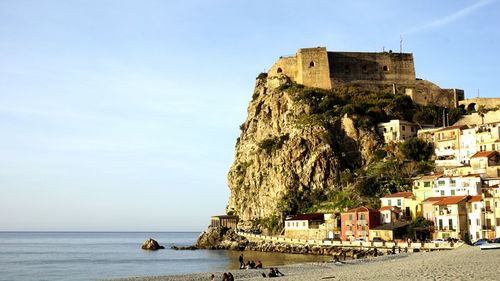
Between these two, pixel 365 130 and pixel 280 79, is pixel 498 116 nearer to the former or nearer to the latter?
pixel 365 130

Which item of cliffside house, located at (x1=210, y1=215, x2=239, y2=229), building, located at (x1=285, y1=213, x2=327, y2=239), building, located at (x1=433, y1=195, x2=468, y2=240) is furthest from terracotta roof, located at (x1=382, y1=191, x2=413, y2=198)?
cliffside house, located at (x1=210, y1=215, x2=239, y2=229)

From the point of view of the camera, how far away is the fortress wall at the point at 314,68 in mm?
99938

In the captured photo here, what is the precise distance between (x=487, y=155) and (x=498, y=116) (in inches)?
493

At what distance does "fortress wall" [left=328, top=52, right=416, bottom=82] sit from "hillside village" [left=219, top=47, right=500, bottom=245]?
0.55 ft

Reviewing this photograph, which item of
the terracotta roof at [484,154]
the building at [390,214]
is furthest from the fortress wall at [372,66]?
the building at [390,214]

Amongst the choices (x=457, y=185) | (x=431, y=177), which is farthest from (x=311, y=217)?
(x=457, y=185)

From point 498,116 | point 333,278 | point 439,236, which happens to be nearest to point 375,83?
point 498,116

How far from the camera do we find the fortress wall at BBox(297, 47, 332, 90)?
99.9 m

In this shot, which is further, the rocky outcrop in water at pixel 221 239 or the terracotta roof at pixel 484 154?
the rocky outcrop in water at pixel 221 239

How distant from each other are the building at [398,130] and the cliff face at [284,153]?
69.2 inches

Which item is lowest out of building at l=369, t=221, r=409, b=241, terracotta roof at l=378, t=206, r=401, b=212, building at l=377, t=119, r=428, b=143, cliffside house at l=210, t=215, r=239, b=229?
building at l=369, t=221, r=409, b=241

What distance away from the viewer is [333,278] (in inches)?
1315

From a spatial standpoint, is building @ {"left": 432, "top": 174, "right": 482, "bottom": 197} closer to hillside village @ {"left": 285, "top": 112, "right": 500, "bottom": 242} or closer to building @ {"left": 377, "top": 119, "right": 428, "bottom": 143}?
hillside village @ {"left": 285, "top": 112, "right": 500, "bottom": 242}

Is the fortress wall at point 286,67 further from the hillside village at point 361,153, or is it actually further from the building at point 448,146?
the building at point 448,146
